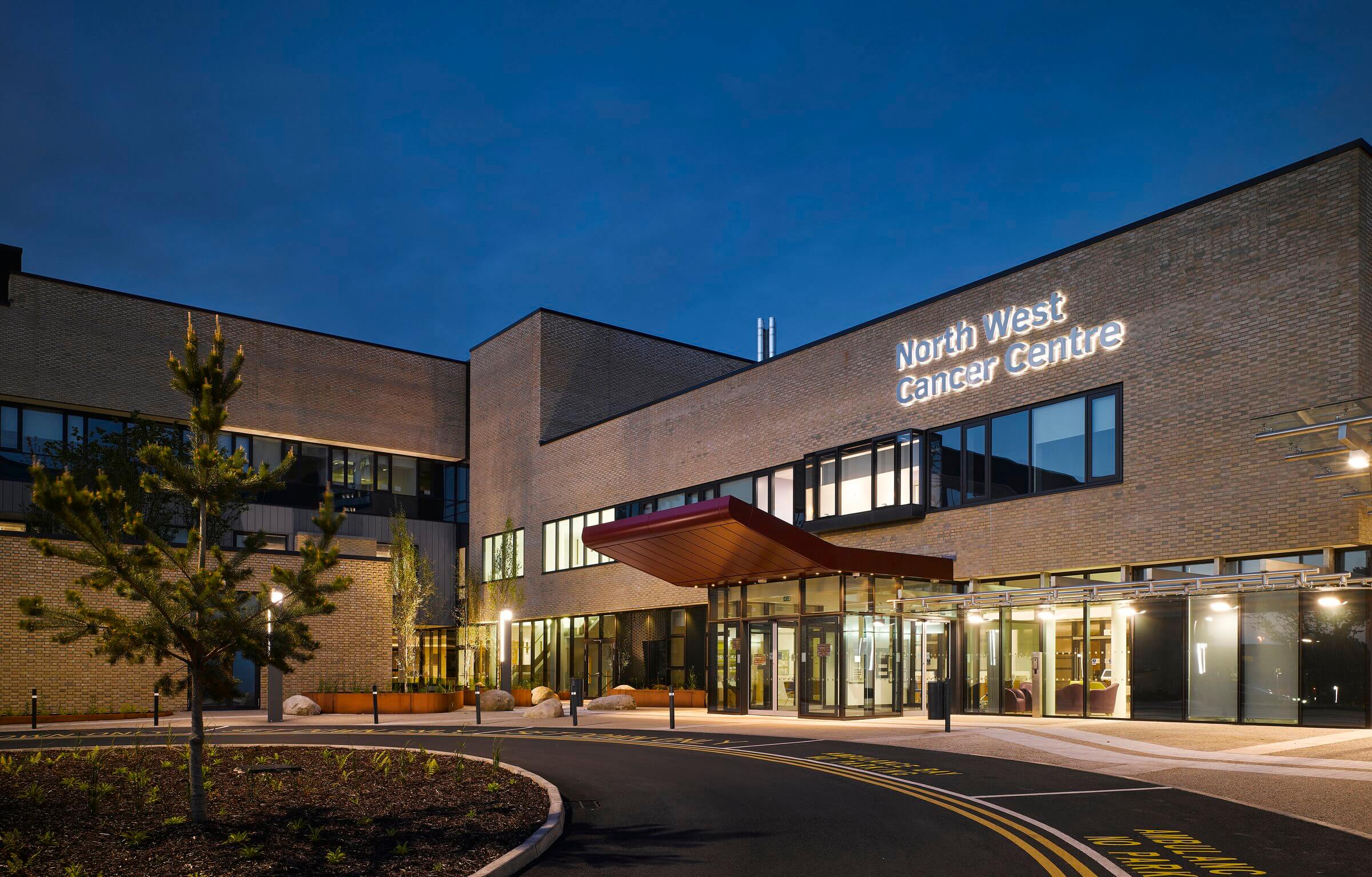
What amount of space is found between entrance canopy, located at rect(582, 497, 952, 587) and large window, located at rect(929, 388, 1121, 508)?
2176 mm

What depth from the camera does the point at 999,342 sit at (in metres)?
28.7

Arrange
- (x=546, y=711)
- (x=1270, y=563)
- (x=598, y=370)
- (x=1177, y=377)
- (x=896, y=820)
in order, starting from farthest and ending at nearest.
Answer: (x=598, y=370), (x=546, y=711), (x=1177, y=377), (x=1270, y=563), (x=896, y=820)

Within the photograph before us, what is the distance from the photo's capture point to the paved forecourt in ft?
32.6

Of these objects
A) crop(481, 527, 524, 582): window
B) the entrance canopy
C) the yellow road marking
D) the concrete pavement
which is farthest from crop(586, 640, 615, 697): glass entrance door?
the yellow road marking

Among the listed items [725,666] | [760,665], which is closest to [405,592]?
[725,666]

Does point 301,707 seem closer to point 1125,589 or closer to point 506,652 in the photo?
point 506,652

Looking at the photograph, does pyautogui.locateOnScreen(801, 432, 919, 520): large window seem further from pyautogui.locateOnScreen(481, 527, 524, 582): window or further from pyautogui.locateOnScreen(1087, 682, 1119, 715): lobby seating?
pyautogui.locateOnScreen(481, 527, 524, 582): window

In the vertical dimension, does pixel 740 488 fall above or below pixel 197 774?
above

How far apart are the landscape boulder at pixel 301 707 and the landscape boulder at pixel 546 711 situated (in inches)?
273

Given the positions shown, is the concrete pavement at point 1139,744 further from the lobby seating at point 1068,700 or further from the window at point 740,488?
the window at point 740,488

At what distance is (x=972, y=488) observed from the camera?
95.8ft

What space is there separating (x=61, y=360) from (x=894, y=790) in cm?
3914

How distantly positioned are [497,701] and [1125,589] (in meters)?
19.8

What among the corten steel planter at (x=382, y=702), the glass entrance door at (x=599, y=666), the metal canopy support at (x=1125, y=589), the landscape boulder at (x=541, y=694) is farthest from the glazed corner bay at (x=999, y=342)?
the glass entrance door at (x=599, y=666)
